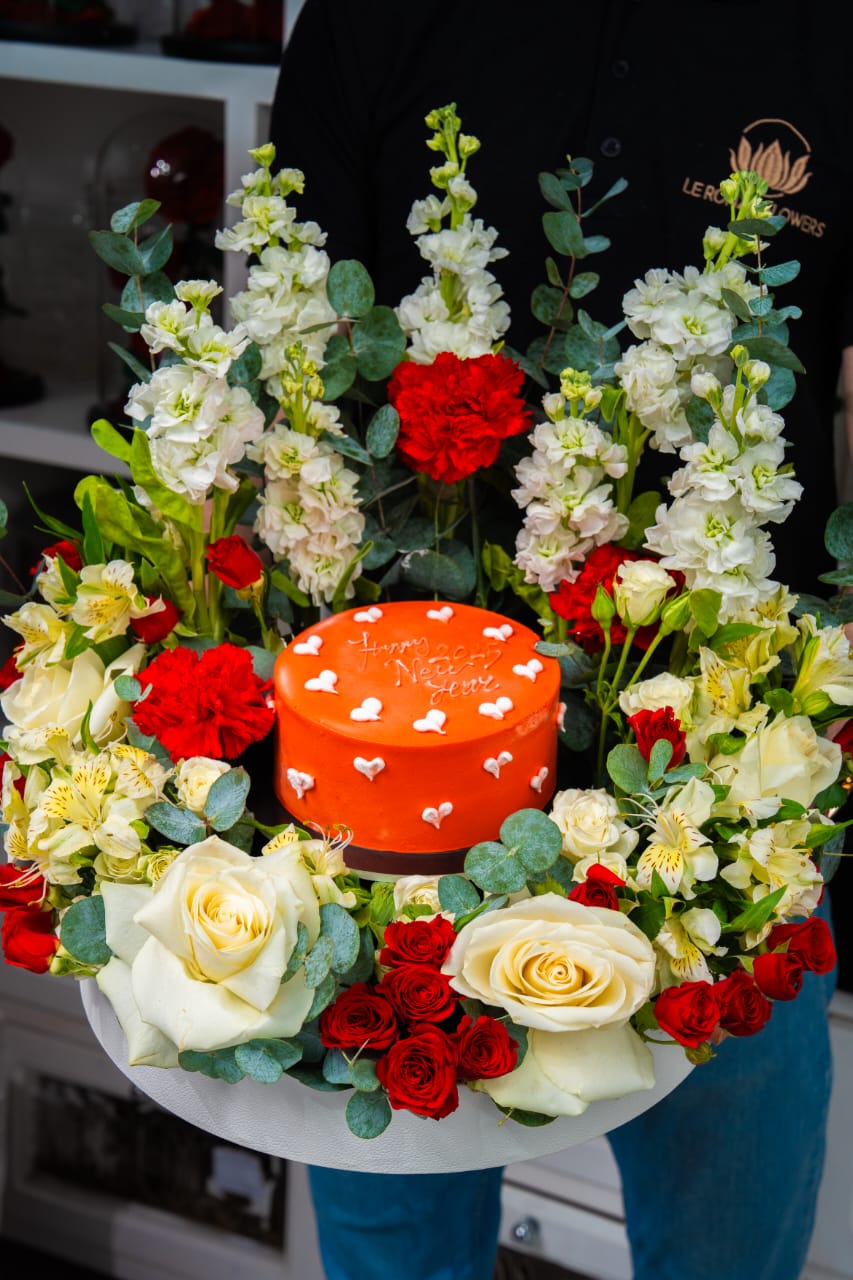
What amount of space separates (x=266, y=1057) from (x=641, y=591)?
0.32m

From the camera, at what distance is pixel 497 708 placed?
2.44 ft

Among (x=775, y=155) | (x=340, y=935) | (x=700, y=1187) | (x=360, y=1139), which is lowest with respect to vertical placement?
(x=700, y=1187)

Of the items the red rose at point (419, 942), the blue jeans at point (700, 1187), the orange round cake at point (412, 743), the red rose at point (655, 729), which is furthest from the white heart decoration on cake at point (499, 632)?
the blue jeans at point (700, 1187)

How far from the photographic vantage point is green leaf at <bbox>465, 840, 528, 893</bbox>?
660 millimetres

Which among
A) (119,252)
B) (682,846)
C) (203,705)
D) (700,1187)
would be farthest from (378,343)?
(700,1187)

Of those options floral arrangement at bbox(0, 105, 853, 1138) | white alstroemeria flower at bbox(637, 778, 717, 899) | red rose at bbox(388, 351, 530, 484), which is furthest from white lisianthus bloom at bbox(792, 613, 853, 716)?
red rose at bbox(388, 351, 530, 484)

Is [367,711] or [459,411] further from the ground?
[459,411]

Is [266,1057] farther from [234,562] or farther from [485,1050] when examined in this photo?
[234,562]

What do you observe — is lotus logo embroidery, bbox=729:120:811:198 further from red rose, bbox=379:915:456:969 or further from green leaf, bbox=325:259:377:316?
red rose, bbox=379:915:456:969

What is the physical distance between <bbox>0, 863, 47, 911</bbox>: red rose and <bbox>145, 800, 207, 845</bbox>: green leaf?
3.3 inches

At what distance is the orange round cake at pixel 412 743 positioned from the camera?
729 millimetres

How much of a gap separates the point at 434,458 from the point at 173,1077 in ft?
1.23

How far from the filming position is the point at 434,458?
2.74 ft

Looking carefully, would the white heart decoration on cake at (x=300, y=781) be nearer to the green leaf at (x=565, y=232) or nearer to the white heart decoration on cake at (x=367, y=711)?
the white heart decoration on cake at (x=367, y=711)
